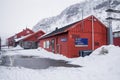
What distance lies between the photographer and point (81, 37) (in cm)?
2481

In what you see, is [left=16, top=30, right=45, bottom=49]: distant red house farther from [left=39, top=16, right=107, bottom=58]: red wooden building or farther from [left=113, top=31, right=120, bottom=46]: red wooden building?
[left=39, top=16, right=107, bottom=58]: red wooden building

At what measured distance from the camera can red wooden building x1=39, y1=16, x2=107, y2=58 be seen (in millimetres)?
24047

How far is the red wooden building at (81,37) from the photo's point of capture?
24.0 meters

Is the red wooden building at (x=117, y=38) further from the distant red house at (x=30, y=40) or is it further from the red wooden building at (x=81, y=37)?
the distant red house at (x=30, y=40)

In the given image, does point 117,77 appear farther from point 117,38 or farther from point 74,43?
point 117,38

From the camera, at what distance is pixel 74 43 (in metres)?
24.2

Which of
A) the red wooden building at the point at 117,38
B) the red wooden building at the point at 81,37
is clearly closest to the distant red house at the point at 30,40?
the red wooden building at the point at 117,38

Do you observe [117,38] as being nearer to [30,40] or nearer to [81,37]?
[81,37]

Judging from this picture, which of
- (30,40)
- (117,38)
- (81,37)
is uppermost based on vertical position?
(30,40)

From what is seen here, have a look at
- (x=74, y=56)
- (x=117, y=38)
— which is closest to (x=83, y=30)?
(x=74, y=56)

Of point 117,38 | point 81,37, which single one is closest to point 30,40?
point 117,38

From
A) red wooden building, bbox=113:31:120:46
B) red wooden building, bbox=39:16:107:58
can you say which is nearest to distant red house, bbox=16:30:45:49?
red wooden building, bbox=113:31:120:46

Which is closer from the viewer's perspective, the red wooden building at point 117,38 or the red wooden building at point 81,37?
the red wooden building at point 81,37

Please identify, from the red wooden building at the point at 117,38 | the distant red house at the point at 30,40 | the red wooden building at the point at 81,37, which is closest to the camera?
the red wooden building at the point at 81,37
